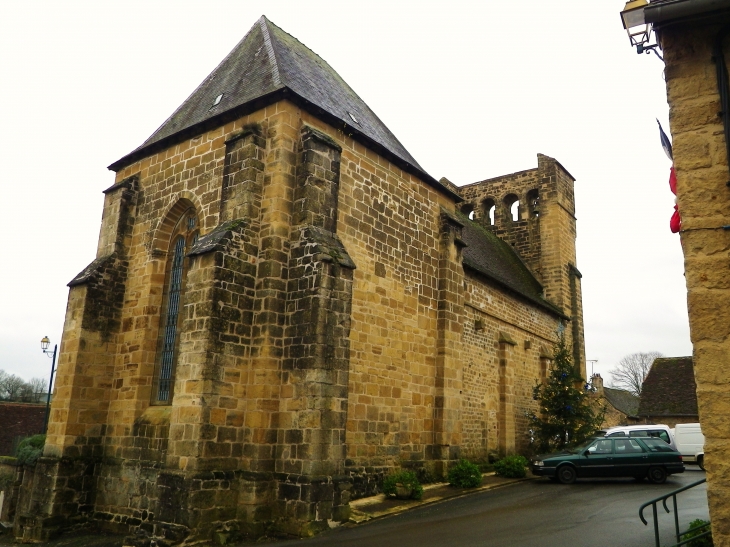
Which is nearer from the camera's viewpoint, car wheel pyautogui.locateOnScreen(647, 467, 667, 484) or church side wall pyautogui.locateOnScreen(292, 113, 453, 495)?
church side wall pyautogui.locateOnScreen(292, 113, 453, 495)

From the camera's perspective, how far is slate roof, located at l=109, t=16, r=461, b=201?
487 inches

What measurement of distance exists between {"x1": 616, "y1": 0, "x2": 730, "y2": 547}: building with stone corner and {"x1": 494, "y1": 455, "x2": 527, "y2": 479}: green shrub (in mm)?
12509

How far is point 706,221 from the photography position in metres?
4.88

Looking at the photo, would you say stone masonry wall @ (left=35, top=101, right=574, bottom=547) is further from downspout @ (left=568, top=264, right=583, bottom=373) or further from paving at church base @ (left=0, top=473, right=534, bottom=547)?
downspout @ (left=568, top=264, right=583, bottom=373)

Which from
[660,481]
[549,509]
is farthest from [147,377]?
[660,481]

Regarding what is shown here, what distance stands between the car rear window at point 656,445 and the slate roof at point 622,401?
97.3 feet

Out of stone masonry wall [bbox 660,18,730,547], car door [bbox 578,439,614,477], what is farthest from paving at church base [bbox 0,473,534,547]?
stone masonry wall [bbox 660,18,730,547]

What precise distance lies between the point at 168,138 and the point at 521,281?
15.8 metres

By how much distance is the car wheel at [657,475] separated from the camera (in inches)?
588

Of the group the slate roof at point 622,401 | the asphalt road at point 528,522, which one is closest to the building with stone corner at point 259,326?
the asphalt road at point 528,522

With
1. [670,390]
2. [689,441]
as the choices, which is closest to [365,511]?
[689,441]

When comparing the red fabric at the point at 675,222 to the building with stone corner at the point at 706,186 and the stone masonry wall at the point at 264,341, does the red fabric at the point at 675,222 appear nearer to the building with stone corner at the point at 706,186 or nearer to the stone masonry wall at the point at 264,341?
the building with stone corner at the point at 706,186

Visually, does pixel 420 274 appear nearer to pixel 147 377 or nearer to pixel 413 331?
pixel 413 331

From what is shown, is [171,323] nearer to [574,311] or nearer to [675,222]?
[675,222]
